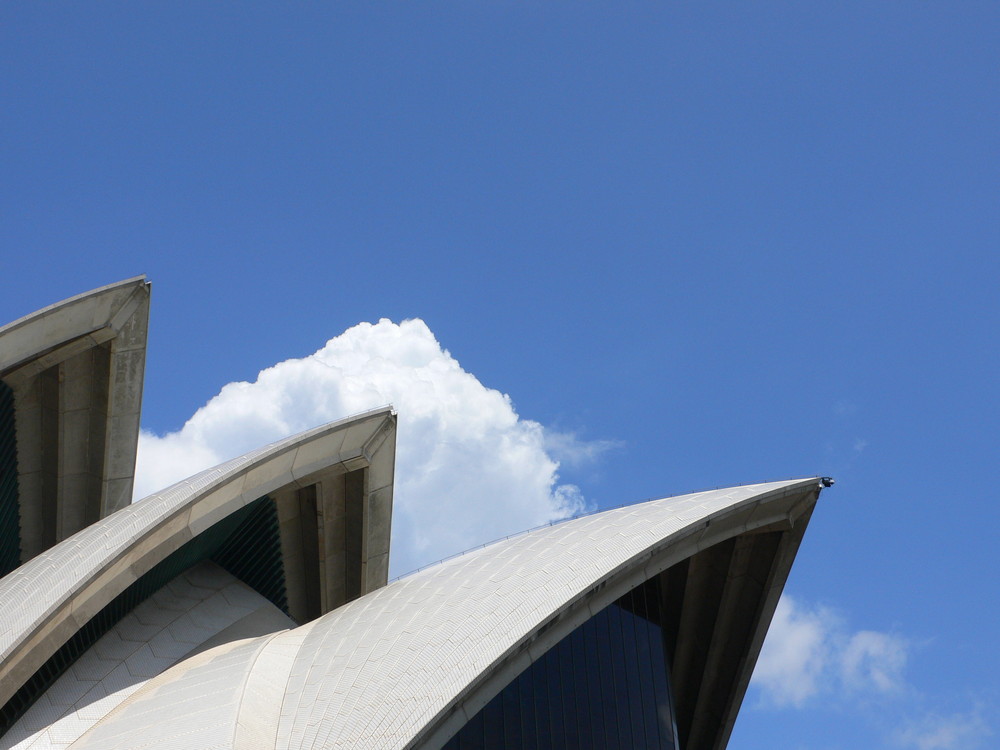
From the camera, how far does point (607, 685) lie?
690 inches

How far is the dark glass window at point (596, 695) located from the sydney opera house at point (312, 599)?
0.05 metres

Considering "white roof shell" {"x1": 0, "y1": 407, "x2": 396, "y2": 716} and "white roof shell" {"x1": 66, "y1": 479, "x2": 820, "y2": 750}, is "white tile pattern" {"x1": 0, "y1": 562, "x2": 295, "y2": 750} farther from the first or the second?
"white roof shell" {"x1": 0, "y1": 407, "x2": 396, "y2": 716}

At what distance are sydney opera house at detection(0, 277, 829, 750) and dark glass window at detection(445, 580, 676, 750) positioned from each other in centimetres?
5

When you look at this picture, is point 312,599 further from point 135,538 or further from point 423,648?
point 423,648

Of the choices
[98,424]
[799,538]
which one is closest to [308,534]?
[98,424]

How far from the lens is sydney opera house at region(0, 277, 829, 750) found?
41.8 ft

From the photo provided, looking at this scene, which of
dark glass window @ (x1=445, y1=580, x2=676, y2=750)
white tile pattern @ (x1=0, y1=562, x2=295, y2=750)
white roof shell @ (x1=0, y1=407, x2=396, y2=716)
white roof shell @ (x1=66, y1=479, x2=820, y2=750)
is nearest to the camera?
white roof shell @ (x1=66, y1=479, x2=820, y2=750)

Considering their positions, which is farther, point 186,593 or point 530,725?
point 186,593

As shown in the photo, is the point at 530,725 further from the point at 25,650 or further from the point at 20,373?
the point at 20,373

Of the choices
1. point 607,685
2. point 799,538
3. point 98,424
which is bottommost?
point 607,685

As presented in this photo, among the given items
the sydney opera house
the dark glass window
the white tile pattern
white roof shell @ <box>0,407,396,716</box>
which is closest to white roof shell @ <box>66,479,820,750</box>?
the sydney opera house

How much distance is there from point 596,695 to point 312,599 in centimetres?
1108

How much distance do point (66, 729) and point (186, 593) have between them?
5.58 metres

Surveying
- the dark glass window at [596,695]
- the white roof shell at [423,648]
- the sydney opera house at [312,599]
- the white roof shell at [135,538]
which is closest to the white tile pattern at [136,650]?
the sydney opera house at [312,599]
